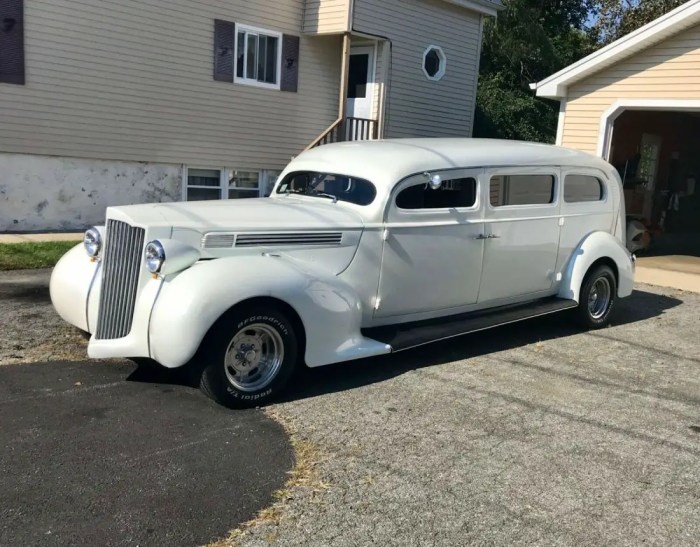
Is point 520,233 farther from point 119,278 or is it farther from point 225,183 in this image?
point 225,183

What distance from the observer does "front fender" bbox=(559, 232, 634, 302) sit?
728 cm

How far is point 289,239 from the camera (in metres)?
5.20

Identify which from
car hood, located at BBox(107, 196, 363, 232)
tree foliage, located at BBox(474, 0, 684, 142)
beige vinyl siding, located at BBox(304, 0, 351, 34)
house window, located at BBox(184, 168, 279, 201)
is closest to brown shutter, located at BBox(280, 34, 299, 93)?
beige vinyl siding, located at BBox(304, 0, 351, 34)

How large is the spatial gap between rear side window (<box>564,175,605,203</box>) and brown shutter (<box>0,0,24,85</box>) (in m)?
9.31

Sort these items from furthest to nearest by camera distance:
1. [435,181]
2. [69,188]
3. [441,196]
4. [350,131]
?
[350,131]
[69,188]
[441,196]
[435,181]

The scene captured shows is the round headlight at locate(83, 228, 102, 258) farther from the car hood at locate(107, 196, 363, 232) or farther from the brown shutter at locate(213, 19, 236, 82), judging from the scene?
the brown shutter at locate(213, 19, 236, 82)

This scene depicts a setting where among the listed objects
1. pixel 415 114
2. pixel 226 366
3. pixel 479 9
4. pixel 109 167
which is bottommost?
pixel 226 366

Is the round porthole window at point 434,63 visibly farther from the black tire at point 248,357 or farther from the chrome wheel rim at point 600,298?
the black tire at point 248,357

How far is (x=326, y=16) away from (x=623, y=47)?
6.32 meters

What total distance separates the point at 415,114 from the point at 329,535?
14814 mm

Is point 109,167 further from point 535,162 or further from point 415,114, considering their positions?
point 535,162

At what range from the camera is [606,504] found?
3721 mm

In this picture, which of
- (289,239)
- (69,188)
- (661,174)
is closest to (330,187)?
(289,239)

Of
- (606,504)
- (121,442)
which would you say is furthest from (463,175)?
(121,442)
